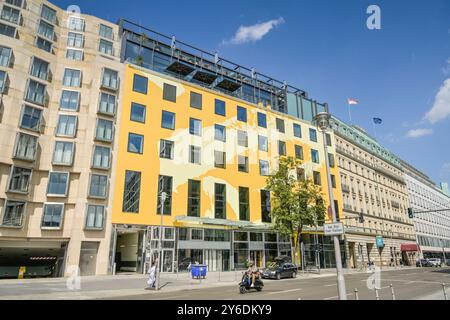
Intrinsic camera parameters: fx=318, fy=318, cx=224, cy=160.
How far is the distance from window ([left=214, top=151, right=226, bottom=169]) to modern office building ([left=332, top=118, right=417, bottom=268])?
24262 mm

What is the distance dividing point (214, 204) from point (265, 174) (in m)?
9.95

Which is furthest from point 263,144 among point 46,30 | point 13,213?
point 13,213

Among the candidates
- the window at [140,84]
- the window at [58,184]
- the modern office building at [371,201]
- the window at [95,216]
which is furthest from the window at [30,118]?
the modern office building at [371,201]

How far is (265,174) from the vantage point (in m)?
44.4

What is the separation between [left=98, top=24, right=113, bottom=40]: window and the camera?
3947 centimetres

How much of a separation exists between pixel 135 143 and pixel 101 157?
12.9 feet

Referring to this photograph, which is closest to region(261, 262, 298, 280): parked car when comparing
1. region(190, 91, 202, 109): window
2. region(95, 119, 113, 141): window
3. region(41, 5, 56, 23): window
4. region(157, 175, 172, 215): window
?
region(157, 175, 172, 215): window

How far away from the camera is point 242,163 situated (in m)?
42.5

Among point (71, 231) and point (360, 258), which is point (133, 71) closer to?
point (71, 231)

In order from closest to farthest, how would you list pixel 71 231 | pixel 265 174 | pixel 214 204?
1. pixel 71 231
2. pixel 214 204
3. pixel 265 174

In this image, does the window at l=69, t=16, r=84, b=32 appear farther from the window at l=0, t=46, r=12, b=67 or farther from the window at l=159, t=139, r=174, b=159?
the window at l=159, t=139, r=174, b=159

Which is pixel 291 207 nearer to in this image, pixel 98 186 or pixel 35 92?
pixel 98 186

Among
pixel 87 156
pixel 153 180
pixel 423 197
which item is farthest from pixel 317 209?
pixel 423 197

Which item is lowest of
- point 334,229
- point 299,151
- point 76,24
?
point 334,229
